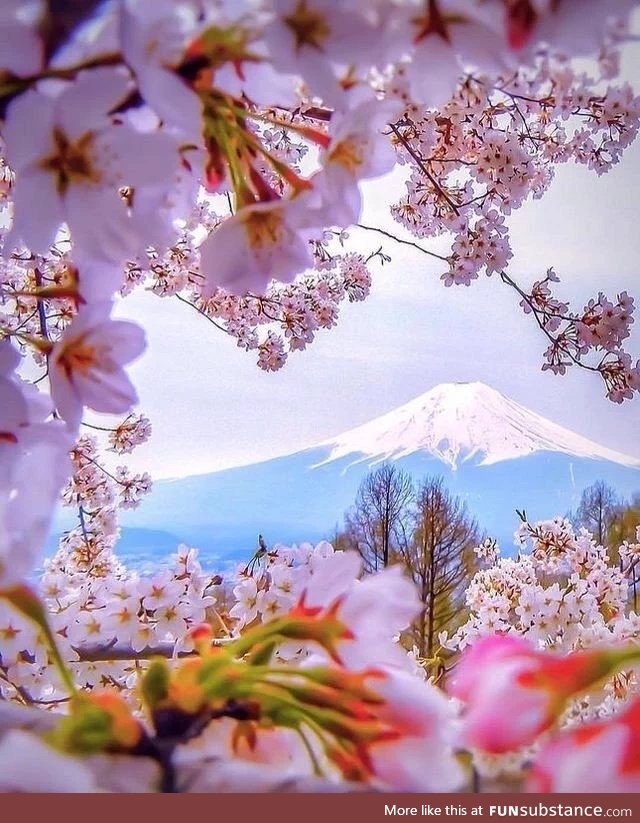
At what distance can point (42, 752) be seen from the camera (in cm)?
45

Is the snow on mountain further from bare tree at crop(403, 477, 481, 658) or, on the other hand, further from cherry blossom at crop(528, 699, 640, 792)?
cherry blossom at crop(528, 699, 640, 792)

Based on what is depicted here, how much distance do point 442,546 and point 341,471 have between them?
0.19 meters

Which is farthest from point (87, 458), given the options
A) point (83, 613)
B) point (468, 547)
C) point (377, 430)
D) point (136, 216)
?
point (136, 216)

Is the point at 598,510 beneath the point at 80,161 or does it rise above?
beneath

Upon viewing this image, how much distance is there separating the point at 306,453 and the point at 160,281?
11.6 inches

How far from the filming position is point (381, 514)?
1049mm

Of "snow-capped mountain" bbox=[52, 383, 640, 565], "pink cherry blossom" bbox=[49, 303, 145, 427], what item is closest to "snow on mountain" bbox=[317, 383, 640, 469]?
"snow-capped mountain" bbox=[52, 383, 640, 565]

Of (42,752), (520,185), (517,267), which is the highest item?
(520,185)

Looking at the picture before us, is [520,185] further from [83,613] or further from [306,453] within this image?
[83,613]

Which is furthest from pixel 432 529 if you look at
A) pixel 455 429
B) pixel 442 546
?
pixel 455 429

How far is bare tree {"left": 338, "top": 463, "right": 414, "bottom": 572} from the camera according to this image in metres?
1.04

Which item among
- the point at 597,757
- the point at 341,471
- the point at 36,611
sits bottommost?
the point at 597,757

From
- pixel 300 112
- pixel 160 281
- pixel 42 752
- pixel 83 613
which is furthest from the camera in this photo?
pixel 160 281

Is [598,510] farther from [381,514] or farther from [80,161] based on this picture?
[80,161]
